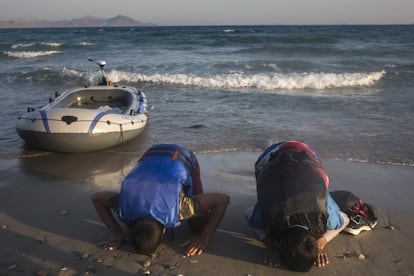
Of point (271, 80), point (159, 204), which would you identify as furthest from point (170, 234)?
point (271, 80)

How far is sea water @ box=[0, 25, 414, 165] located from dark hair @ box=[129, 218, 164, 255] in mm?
3211

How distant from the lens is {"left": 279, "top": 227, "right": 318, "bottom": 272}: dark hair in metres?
2.69

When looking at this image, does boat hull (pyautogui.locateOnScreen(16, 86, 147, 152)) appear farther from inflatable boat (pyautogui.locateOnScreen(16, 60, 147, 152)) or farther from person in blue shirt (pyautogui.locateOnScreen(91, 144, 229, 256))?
person in blue shirt (pyautogui.locateOnScreen(91, 144, 229, 256))

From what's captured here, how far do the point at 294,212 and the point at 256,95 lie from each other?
7.97m

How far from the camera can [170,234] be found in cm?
354

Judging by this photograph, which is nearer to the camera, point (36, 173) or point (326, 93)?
point (36, 173)

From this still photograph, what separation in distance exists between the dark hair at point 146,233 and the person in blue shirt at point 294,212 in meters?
0.83

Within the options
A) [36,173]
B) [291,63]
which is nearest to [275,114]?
[36,173]

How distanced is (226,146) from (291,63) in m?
11.4

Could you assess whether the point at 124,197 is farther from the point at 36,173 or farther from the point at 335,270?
the point at 36,173

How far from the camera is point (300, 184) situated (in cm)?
289

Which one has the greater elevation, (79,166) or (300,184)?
(300,184)

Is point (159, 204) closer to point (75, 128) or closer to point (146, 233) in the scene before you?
point (146, 233)

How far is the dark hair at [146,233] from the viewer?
2857mm
